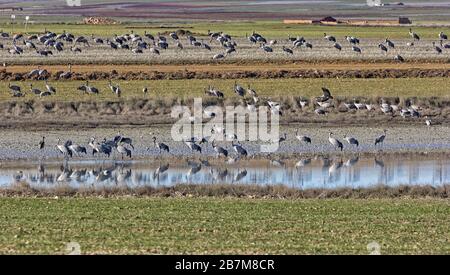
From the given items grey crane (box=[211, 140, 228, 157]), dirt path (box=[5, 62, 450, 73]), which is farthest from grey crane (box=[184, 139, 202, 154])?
dirt path (box=[5, 62, 450, 73])

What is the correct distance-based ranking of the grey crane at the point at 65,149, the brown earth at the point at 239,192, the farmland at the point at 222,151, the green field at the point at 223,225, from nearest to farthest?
the green field at the point at 223,225 → the farmland at the point at 222,151 → the brown earth at the point at 239,192 → the grey crane at the point at 65,149

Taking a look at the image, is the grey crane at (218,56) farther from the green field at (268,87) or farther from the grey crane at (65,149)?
the grey crane at (65,149)

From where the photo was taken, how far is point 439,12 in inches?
5645

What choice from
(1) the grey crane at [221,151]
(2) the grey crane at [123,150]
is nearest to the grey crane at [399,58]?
(1) the grey crane at [221,151]

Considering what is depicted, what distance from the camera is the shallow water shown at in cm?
2838

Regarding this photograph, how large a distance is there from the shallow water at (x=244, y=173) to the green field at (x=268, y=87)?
11.2 m

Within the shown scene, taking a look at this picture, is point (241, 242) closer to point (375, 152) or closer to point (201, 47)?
point (375, 152)

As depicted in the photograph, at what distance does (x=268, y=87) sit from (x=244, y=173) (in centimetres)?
1714

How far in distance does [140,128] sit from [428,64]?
22.6m

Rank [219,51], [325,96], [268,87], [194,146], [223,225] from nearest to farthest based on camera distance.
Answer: [223,225]
[194,146]
[325,96]
[268,87]
[219,51]

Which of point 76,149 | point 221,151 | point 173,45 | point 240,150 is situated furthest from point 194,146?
point 173,45

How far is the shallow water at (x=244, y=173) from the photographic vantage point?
1117 inches

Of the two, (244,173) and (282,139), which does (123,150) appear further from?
(282,139)

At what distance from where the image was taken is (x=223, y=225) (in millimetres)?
20188
